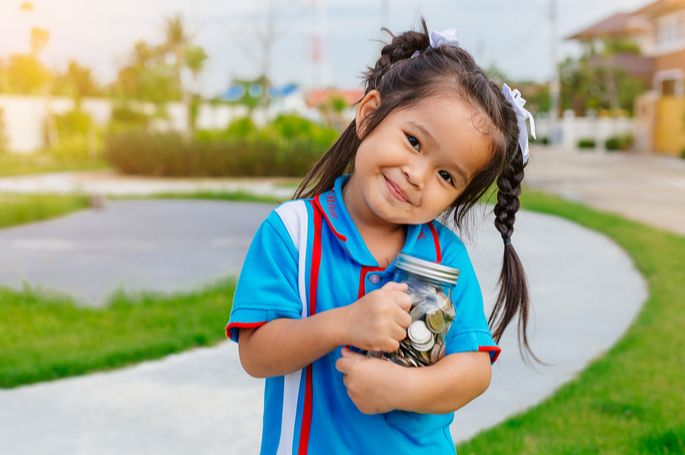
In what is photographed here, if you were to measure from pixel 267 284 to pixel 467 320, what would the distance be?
14.5 inches

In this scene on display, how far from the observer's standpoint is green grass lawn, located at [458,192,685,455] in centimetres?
280

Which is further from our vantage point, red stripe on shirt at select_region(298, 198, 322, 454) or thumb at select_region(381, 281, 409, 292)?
red stripe on shirt at select_region(298, 198, 322, 454)

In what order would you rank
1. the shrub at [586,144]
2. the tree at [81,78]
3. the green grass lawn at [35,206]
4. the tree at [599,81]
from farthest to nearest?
the tree at [81,78], the tree at [599,81], the shrub at [586,144], the green grass lawn at [35,206]

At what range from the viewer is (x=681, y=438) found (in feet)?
9.11

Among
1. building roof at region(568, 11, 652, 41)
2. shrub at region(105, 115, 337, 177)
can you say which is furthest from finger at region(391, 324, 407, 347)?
building roof at region(568, 11, 652, 41)

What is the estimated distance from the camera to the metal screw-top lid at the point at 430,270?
1289mm

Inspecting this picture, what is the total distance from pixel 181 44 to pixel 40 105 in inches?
239

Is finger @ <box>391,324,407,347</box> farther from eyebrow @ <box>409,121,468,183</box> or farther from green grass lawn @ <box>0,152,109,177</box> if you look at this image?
green grass lawn @ <box>0,152,109,177</box>

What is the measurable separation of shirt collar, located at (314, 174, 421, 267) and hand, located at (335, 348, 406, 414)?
0.69 ft

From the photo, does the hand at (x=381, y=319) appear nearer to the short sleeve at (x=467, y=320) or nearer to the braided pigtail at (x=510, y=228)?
the short sleeve at (x=467, y=320)

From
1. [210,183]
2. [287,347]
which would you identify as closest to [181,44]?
[210,183]

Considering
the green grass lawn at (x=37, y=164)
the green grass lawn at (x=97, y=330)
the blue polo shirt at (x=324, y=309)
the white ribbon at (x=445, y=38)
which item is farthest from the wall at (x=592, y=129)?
the blue polo shirt at (x=324, y=309)

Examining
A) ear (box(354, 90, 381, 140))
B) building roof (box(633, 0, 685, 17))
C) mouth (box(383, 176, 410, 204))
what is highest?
building roof (box(633, 0, 685, 17))

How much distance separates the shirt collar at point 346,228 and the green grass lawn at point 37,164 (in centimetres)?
1750
